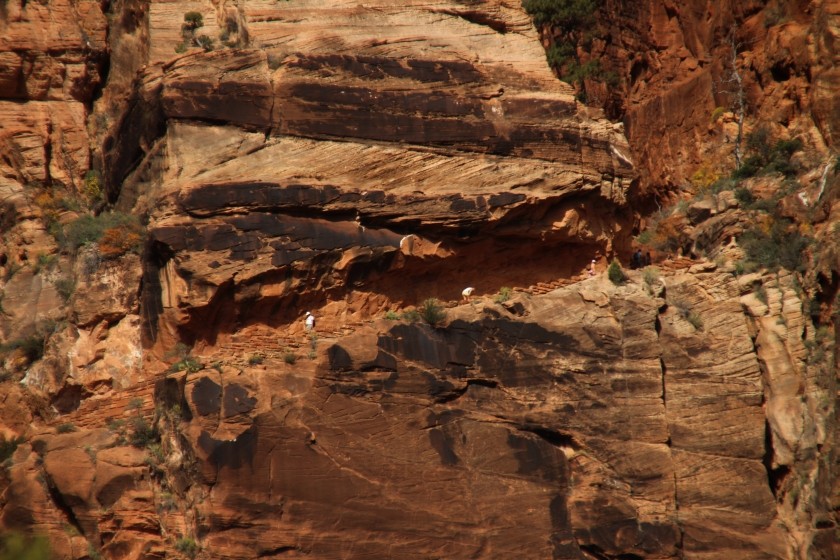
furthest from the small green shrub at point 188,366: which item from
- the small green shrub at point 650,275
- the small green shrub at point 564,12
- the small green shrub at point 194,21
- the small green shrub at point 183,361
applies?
the small green shrub at point 564,12

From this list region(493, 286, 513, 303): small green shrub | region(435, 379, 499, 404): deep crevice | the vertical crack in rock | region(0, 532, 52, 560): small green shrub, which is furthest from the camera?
region(493, 286, 513, 303): small green shrub

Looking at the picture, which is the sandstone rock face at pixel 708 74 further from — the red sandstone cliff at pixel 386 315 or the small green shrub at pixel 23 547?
the small green shrub at pixel 23 547

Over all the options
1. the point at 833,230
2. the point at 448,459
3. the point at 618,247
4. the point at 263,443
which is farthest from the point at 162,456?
the point at 833,230

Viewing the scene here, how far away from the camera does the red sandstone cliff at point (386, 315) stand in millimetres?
27969

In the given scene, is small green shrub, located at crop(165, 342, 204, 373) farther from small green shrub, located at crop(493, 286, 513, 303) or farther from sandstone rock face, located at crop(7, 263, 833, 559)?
small green shrub, located at crop(493, 286, 513, 303)

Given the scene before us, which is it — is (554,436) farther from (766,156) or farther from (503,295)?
(766,156)

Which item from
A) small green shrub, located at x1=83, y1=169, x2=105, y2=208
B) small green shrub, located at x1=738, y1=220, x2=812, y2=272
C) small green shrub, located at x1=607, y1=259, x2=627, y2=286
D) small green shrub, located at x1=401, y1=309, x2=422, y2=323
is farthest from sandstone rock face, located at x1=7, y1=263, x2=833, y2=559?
small green shrub, located at x1=83, y1=169, x2=105, y2=208

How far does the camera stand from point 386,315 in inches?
1204

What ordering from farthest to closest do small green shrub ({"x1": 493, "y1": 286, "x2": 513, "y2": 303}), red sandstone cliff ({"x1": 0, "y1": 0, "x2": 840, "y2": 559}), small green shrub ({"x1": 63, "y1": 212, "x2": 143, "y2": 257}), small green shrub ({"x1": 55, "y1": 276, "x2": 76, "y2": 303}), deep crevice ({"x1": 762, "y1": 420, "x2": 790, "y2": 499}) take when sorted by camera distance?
small green shrub ({"x1": 55, "y1": 276, "x2": 76, "y2": 303}) → small green shrub ({"x1": 63, "y1": 212, "x2": 143, "y2": 257}) → small green shrub ({"x1": 493, "y1": 286, "x2": 513, "y2": 303}) → deep crevice ({"x1": 762, "y1": 420, "x2": 790, "y2": 499}) → red sandstone cliff ({"x1": 0, "y1": 0, "x2": 840, "y2": 559})

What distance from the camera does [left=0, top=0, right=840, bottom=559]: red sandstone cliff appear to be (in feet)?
91.8

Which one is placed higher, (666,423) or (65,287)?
(65,287)

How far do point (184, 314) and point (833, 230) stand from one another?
15.9m

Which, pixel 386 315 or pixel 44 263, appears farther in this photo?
pixel 44 263

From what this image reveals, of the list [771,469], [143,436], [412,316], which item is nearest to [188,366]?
[143,436]
